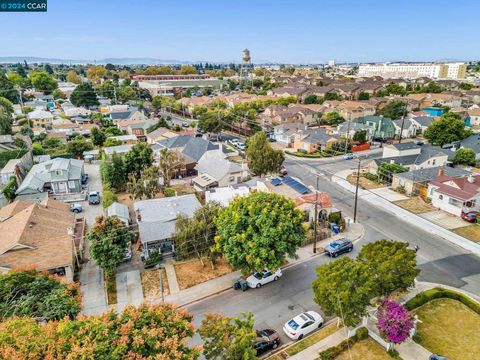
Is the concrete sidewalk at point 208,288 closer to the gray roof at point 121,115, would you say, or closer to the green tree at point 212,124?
the green tree at point 212,124

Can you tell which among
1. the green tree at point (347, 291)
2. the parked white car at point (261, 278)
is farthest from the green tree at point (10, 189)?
the green tree at point (347, 291)

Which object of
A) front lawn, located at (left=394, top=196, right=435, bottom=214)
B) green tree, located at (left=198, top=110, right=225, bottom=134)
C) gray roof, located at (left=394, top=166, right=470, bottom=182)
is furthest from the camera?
green tree, located at (left=198, top=110, right=225, bottom=134)

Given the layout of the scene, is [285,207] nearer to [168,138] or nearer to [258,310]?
[258,310]

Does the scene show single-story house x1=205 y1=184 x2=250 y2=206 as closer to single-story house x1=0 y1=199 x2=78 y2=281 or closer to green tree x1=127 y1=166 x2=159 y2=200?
green tree x1=127 y1=166 x2=159 y2=200

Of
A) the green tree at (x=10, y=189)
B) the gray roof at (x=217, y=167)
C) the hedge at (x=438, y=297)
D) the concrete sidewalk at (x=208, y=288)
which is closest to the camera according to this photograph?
the hedge at (x=438, y=297)

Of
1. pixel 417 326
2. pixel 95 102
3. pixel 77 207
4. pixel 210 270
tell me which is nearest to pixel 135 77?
pixel 95 102

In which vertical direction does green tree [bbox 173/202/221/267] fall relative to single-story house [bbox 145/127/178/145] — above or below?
below

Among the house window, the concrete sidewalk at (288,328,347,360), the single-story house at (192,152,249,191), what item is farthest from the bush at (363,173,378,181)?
the concrete sidewalk at (288,328,347,360)
